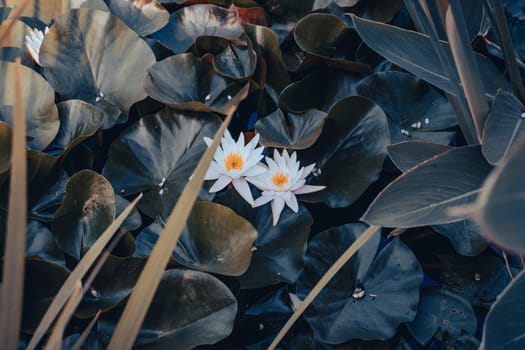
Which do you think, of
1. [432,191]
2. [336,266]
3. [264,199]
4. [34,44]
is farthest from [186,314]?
[34,44]

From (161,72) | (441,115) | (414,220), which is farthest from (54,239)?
(441,115)

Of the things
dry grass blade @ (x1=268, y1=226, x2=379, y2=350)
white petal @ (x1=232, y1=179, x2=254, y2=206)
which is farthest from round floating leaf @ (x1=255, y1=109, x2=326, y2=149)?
dry grass blade @ (x1=268, y1=226, x2=379, y2=350)

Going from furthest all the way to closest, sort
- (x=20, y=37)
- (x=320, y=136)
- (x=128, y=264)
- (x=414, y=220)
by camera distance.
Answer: (x=20, y=37) → (x=320, y=136) → (x=128, y=264) → (x=414, y=220)

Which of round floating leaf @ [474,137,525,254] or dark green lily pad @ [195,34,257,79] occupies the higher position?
round floating leaf @ [474,137,525,254]

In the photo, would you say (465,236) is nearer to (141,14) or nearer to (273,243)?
(273,243)

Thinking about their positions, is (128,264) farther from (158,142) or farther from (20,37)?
(20,37)

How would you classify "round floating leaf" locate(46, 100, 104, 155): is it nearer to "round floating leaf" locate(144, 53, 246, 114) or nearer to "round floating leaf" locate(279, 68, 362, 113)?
"round floating leaf" locate(144, 53, 246, 114)

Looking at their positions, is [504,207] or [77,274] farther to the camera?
[77,274]
